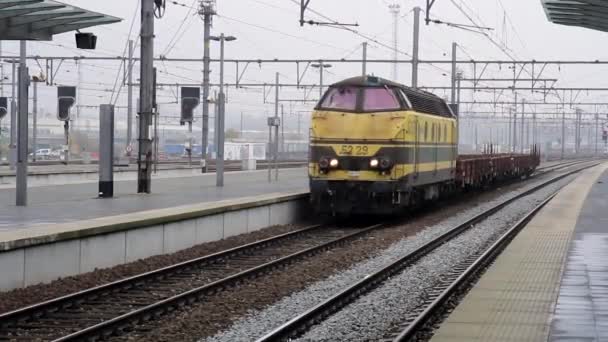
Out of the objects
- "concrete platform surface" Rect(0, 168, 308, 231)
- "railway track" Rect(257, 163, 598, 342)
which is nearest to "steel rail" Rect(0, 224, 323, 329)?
"concrete platform surface" Rect(0, 168, 308, 231)

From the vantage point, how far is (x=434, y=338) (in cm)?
825

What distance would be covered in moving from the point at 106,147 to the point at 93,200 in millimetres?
1374

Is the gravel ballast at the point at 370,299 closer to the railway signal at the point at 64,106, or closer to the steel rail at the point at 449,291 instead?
the steel rail at the point at 449,291

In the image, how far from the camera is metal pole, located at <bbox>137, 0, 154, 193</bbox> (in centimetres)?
2303

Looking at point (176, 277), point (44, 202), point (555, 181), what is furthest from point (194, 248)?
point (555, 181)

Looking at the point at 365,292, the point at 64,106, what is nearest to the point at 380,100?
the point at 365,292

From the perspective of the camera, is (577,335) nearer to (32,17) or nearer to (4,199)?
(32,17)

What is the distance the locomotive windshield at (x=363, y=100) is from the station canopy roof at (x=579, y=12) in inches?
234

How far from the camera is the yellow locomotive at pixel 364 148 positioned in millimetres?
21156

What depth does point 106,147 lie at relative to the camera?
846 inches

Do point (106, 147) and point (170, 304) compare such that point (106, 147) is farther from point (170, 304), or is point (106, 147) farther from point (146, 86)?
point (170, 304)

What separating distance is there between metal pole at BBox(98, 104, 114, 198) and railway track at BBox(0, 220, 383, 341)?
5.49 m

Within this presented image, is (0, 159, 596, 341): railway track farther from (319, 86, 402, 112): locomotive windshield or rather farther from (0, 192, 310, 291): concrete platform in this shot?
(319, 86, 402, 112): locomotive windshield

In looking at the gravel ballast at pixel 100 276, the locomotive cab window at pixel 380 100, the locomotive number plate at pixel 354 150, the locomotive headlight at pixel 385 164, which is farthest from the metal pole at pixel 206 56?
the gravel ballast at pixel 100 276
